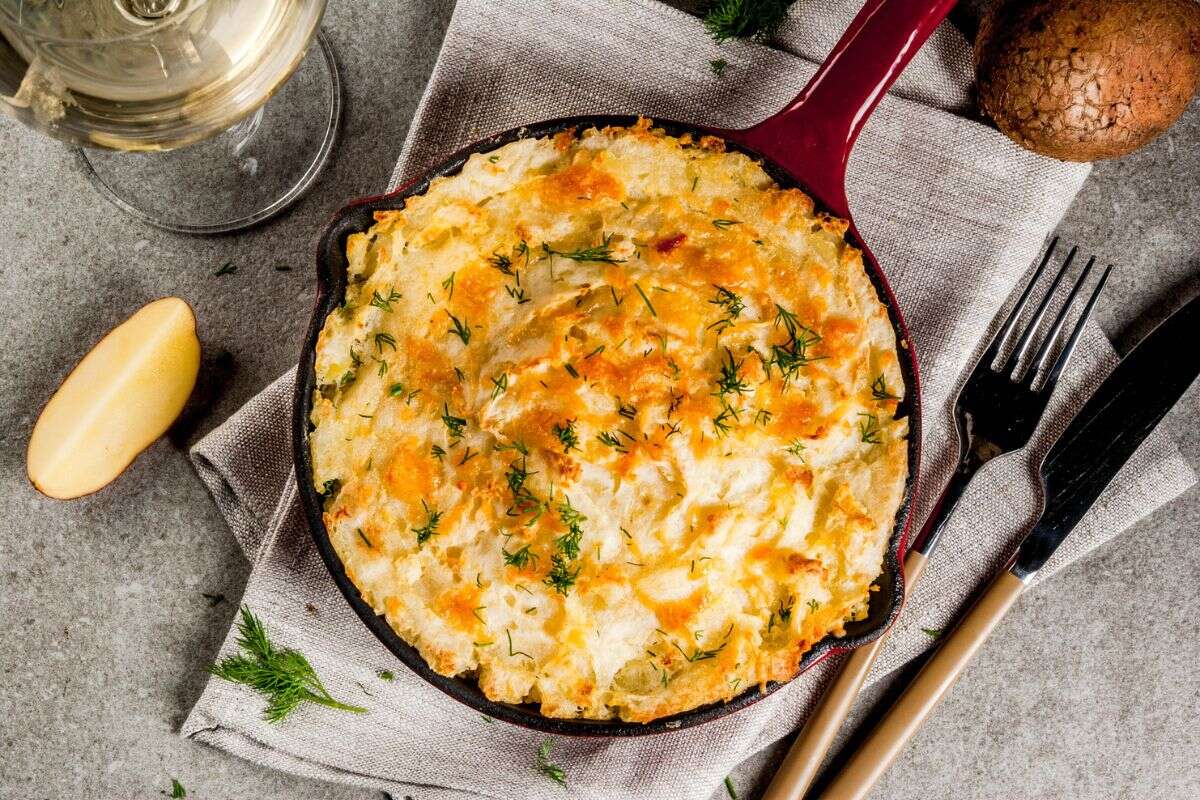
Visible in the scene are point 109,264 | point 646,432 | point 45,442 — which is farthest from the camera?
point 109,264

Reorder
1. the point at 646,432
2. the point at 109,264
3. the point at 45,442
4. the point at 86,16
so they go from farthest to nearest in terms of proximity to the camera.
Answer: the point at 109,264
the point at 45,442
the point at 86,16
the point at 646,432

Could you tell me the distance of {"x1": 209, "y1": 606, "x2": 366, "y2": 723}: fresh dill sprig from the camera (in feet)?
10.0

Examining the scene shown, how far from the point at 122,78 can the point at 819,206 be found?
1.77 meters

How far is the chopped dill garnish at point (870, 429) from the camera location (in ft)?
8.52

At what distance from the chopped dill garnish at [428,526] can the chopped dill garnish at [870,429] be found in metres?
1.07

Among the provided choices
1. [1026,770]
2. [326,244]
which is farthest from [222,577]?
[1026,770]

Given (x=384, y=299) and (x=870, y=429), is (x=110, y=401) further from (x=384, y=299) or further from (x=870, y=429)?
(x=870, y=429)

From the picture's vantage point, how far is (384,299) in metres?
2.57

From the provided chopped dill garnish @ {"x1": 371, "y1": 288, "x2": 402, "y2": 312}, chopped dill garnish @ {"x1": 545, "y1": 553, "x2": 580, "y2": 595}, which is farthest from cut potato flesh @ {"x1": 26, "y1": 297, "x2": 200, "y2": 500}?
chopped dill garnish @ {"x1": 545, "y1": 553, "x2": 580, "y2": 595}

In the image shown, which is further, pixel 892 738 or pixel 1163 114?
pixel 892 738

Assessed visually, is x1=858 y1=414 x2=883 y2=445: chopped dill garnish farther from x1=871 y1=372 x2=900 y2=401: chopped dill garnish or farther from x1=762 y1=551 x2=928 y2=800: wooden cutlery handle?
x1=762 y1=551 x2=928 y2=800: wooden cutlery handle

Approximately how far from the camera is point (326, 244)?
2.56 meters

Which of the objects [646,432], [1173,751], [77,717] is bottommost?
[77,717]

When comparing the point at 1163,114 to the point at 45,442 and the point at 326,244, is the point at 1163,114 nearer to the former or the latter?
the point at 326,244
